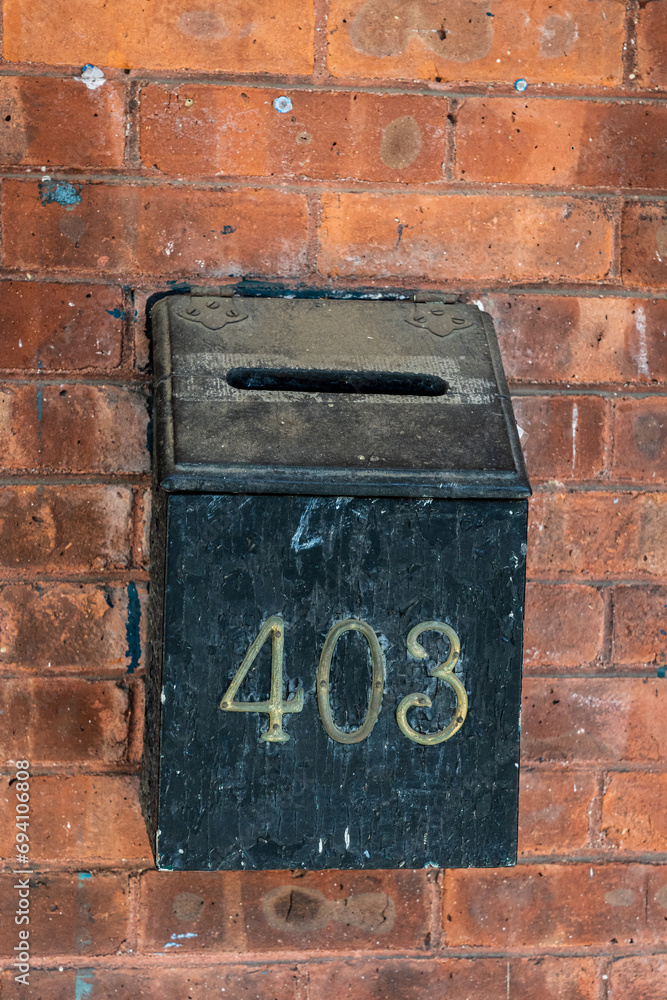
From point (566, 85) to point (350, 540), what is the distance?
0.65m

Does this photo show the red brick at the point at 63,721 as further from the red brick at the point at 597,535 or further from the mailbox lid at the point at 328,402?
the red brick at the point at 597,535

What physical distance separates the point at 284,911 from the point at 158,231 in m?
0.87

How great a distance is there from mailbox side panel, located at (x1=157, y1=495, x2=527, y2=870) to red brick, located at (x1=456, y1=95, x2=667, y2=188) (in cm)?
47

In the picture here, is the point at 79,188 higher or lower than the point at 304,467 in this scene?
higher

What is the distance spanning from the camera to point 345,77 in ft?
3.10

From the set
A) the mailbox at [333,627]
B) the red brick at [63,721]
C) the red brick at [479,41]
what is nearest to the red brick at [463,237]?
the red brick at [479,41]

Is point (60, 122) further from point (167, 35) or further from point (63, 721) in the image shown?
point (63, 721)

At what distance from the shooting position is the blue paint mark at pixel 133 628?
3.15 ft

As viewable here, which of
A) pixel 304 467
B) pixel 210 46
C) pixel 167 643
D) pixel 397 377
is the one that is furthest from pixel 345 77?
pixel 167 643

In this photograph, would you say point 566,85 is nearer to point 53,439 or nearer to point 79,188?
point 79,188

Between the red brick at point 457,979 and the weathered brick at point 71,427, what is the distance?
Result: 2.31ft

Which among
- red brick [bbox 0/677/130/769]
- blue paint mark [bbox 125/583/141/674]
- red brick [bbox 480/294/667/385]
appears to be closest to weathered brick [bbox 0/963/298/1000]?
red brick [bbox 0/677/130/769]

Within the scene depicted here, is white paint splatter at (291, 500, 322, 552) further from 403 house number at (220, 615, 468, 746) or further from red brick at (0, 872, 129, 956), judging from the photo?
red brick at (0, 872, 129, 956)

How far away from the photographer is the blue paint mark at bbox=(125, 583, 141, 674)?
0.96m
